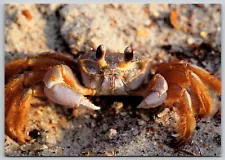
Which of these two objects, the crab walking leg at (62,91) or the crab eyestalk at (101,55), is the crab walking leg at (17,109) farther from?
the crab eyestalk at (101,55)

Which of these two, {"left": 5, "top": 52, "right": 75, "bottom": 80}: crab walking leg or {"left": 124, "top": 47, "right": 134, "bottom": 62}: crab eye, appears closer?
{"left": 124, "top": 47, "right": 134, "bottom": 62}: crab eye

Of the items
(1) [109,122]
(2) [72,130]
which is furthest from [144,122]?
(2) [72,130]

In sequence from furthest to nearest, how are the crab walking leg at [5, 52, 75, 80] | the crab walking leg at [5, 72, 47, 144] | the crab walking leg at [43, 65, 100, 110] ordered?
1. the crab walking leg at [5, 52, 75, 80]
2. the crab walking leg at [5, 72, 47, 144]
3. the crab walking leg at [43, 65, 100, 110]

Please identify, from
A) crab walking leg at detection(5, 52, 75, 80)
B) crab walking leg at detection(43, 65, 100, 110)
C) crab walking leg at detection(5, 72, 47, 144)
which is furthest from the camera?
crab walking leg at detection(5, 52, 75, 80)

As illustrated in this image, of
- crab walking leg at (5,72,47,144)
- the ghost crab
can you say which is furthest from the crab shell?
crab walking leg at (5,72,47,144)

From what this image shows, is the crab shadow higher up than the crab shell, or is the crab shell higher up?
the crab shell

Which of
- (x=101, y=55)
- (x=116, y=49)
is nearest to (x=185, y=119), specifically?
(x=101, y=55)

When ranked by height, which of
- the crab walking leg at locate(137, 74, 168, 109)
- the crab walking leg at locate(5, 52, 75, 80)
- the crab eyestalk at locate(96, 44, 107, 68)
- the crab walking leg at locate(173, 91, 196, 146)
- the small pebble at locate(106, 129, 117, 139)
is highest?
the crab eyestalk at locate(96, 44, 107, 68)

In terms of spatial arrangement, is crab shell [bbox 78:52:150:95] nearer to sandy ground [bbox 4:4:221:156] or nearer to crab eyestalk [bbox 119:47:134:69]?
crab eyestalk [bbox 119:47:134:69]
